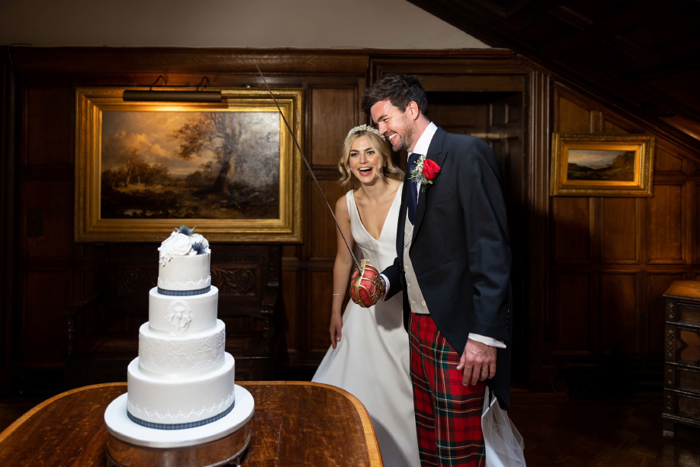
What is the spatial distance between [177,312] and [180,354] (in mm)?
131

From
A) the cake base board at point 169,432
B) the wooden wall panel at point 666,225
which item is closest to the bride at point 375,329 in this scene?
the cake base board at point 169,432

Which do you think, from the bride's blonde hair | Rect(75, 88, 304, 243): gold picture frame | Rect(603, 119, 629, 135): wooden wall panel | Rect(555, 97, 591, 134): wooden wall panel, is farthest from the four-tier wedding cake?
Rect(603, 119, 629, 135): wooden wall panel

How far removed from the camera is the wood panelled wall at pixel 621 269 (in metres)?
4.41

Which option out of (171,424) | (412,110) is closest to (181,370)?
(171,424)

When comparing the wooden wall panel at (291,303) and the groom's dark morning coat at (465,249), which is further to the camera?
the wooden wall panel at (291,303)

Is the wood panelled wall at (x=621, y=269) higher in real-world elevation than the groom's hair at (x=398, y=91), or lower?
lower

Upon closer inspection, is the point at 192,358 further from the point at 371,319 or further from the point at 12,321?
the point at 12,321

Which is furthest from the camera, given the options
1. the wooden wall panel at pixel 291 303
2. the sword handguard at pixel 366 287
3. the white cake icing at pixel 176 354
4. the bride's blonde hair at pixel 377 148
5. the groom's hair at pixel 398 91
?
the wooden wall panel at pixel 291 303

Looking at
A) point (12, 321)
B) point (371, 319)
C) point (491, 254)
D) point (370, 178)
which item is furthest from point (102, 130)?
point (491, 254)

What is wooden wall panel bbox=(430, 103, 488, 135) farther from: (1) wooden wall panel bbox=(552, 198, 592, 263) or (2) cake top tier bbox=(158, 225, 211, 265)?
(2) cake top tier bbox=(158, 225, 211, 265)

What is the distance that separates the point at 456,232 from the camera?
196cm

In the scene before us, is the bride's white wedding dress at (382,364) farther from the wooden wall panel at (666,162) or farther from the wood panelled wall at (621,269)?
the wooden wall panel at (666,162)

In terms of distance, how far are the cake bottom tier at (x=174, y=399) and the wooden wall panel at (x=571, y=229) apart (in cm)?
367

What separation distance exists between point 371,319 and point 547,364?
2.28 meters
